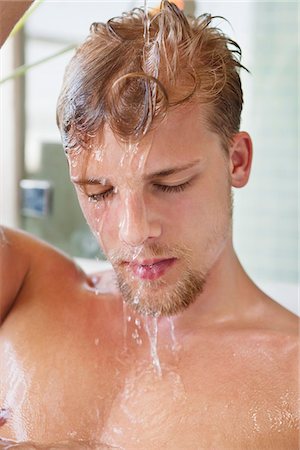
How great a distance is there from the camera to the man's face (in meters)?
1.04

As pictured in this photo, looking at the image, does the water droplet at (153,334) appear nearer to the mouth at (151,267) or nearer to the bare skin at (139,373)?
the bare skin at (139,373)

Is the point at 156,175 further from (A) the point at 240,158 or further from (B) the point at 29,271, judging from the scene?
(B) the point at 29,271

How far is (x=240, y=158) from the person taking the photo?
1.21 meters

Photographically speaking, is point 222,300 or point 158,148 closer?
point 158,148

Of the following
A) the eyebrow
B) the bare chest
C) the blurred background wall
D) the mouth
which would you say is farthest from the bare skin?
the blurred background wall

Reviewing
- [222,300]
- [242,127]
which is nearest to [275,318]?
[222,300]

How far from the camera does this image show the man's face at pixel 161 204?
104 cm

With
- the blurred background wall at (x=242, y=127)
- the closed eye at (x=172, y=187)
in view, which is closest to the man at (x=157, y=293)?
the closed eye at (x=172, y=187)

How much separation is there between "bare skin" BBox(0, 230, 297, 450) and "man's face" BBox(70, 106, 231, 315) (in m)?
0.09

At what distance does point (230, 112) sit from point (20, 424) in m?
0.61

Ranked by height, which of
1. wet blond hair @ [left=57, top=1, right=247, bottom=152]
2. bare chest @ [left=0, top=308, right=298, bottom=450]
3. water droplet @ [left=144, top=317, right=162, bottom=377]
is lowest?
bare chest @ [left=0, top=308, right=298, bottom=450]

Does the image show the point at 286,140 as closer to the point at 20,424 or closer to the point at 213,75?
the point at 213,75

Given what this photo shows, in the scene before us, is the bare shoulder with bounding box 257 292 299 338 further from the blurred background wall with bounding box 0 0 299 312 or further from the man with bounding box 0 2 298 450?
the blurred background wall with bounding box 0 0 299 312

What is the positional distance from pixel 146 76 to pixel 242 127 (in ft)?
5.99
